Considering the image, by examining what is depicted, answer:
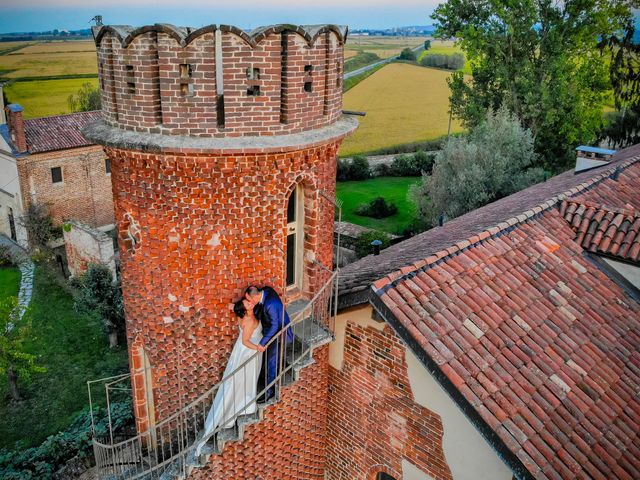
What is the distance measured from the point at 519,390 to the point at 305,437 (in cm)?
347

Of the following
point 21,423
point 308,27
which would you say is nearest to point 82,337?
point 21,423

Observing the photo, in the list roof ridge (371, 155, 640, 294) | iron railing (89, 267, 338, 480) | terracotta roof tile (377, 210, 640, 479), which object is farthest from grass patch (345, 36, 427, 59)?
iron railing (89, 267, 338, 480)

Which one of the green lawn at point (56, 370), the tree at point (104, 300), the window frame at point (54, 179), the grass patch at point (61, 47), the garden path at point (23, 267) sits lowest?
the garden path at point (23, 267)

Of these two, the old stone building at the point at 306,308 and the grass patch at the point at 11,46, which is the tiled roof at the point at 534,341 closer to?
the old stone building at the point at 306,308

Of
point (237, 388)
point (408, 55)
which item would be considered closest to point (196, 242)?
point (237, 388)

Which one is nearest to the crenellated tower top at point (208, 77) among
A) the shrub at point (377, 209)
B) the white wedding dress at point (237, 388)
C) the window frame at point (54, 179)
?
the white wedding dress at point (237, 388)

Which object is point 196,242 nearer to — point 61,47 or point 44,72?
point 44,72

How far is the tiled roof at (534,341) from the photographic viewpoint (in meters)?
6.23

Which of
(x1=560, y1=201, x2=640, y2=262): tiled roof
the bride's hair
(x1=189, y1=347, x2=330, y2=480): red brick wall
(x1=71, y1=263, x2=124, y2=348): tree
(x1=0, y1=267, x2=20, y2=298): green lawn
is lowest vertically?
(x1=0, y1=267, x2=20, y2=298): green lawn

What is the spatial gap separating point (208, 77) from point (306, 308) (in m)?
3.06

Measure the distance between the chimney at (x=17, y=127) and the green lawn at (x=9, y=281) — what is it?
5.71 meters

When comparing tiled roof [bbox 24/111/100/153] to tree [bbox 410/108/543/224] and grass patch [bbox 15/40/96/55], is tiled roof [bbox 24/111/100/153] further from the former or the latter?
grass patch [bbox 15/40/96/55]

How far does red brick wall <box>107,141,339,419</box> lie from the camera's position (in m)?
6.41

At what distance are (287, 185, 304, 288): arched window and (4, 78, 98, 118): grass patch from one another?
112 feet
